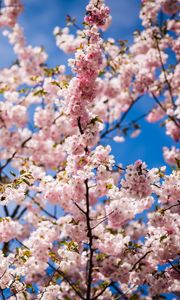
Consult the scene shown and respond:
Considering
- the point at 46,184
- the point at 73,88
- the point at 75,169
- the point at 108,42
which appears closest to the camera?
the point at 73,88

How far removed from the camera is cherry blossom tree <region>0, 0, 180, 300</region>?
4.81m

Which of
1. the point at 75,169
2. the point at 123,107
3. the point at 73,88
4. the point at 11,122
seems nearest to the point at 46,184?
the point at 75,169

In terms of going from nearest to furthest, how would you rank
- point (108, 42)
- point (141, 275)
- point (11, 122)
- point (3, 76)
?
point (141, 275) < point (108, 42) < point (11, 122) < point (3, 76)

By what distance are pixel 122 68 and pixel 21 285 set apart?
286 inches

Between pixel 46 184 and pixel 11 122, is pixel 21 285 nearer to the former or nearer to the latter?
pixel 46 184

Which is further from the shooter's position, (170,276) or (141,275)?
(141,275)

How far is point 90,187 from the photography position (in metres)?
5.05

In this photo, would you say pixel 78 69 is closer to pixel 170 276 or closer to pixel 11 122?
pixel 170 276

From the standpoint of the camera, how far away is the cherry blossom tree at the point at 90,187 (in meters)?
4.81

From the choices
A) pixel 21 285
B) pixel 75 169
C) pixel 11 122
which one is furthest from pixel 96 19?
pixel 11 122

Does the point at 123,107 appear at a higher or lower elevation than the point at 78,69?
higher

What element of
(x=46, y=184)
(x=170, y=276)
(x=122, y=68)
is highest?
(x=122, y=68)

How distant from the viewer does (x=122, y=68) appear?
11.0 meters

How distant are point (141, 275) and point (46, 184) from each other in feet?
7.98
